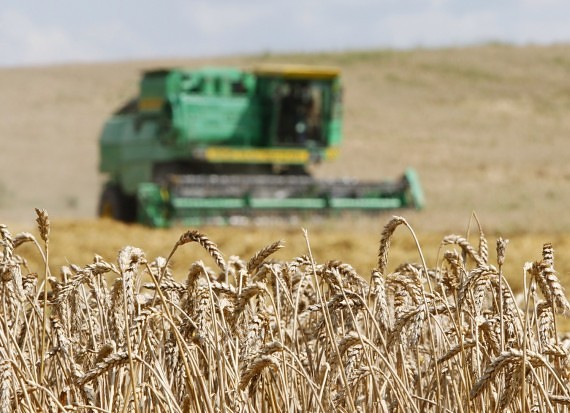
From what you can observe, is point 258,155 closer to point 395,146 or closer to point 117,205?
point 117,205

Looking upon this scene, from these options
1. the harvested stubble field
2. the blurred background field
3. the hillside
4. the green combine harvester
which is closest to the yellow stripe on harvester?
the green combine harvester

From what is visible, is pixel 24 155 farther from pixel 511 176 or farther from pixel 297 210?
pixel 297 210

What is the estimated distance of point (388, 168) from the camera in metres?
41.3

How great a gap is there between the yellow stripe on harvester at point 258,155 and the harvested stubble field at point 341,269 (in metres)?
1.93

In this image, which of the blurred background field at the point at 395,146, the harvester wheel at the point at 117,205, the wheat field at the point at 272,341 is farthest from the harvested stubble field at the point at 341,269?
the harvester wheel at the point at 117,205

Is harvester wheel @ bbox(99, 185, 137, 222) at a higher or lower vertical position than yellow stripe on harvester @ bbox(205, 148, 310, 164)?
lower

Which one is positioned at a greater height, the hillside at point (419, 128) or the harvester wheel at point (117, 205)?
the harvester wheel at point (117, 205)

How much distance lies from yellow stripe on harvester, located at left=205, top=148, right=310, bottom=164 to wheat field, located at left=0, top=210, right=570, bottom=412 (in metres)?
15.9

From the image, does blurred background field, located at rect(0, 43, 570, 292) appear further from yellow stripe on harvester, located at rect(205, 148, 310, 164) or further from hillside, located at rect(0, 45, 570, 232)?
yellow stripe on harvester, located at rect(205, 148, 310, 164)

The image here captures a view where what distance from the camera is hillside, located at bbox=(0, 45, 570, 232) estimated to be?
3512 centimetres

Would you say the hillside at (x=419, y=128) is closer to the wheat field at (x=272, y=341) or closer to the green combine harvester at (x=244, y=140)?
the green combine harvester at (x=244, y=140)

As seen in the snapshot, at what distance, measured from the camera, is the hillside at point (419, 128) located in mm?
35125

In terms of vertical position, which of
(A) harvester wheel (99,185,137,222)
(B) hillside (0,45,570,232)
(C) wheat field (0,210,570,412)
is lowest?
(B) hillside (0,45,570,232)

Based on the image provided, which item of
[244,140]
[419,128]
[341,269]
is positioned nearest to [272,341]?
[341,269]
